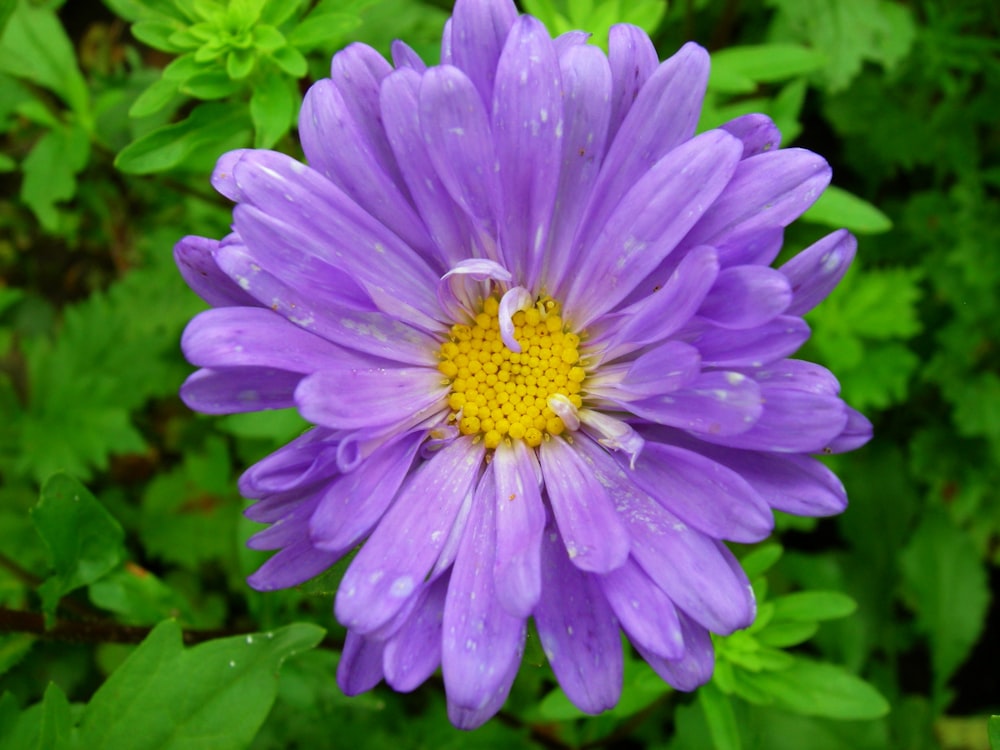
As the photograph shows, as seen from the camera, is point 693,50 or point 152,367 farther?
point 152,367

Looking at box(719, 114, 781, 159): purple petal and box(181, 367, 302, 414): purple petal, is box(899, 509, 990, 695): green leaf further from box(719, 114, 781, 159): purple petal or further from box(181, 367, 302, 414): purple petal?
box(181, 367, 302, 414): purple petal

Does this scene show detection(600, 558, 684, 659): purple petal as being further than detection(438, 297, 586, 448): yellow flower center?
No

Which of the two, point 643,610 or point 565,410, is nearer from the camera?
point 643,610

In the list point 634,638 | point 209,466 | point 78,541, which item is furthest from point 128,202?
point 634,638

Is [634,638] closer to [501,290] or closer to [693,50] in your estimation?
[501,290]

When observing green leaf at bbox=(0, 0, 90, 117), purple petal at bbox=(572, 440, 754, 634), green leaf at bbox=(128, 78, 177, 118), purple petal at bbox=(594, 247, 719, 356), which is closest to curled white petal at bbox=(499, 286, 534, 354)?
purple petal at bbox=(594, 247, 719, 356)

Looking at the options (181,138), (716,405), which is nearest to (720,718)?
(716,405)

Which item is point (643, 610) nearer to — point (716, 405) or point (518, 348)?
point (716, 405)
